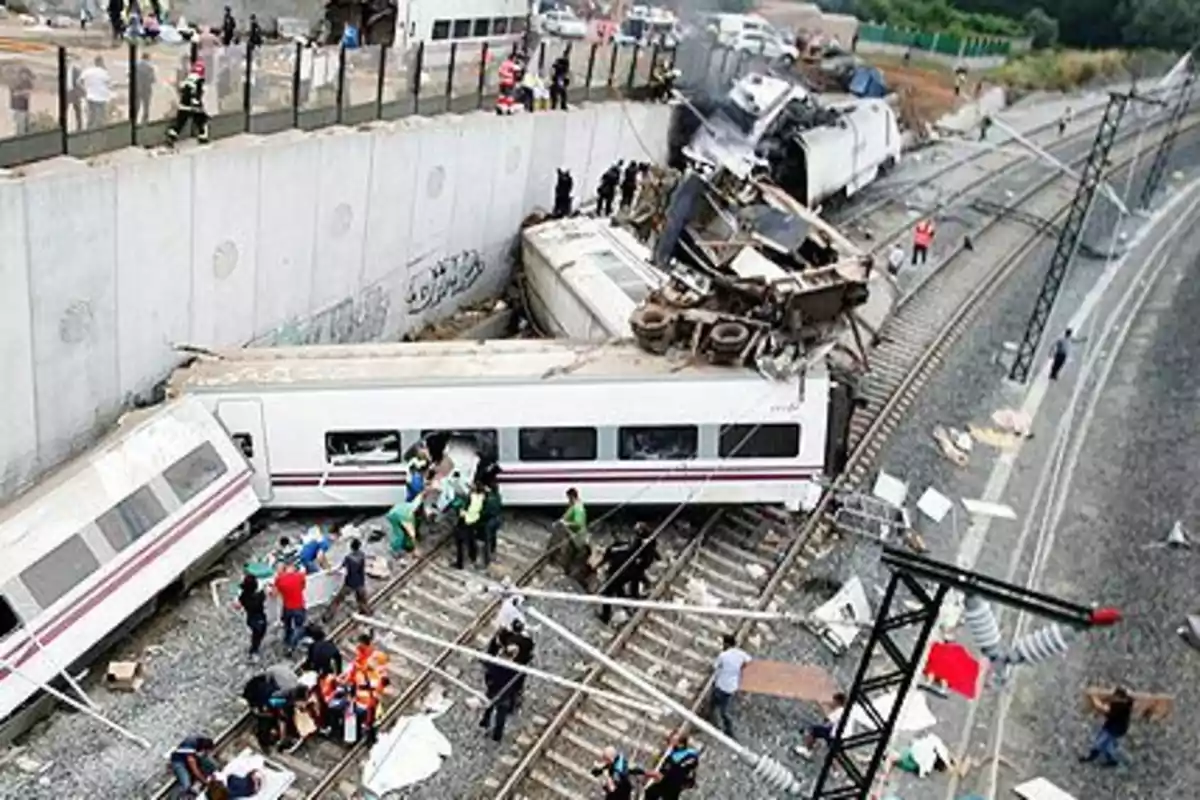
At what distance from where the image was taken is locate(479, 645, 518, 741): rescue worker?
47.8 feet

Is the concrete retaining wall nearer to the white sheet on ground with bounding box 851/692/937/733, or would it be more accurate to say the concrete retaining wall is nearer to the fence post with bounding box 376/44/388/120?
the fence post with bounding box 376/44/388/120

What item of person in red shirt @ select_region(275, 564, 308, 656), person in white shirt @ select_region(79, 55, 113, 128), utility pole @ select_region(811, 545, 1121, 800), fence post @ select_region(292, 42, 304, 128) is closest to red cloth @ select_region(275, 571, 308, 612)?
person in red shirt @ select_region(275, 564, 308, 656)

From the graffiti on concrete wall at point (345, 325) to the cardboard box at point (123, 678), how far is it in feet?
24.7

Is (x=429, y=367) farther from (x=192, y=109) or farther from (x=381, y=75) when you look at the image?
(x=381, y=75)

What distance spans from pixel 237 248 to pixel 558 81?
11499 millimetres

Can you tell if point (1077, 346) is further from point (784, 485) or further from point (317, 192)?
point (317, 192)

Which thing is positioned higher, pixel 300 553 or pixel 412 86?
pixel 412 86

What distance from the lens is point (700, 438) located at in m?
19.1

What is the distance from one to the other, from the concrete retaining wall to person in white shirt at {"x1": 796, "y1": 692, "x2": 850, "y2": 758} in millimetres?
10348

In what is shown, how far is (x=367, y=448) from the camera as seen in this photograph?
60.9ft

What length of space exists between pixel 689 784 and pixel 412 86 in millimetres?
15121

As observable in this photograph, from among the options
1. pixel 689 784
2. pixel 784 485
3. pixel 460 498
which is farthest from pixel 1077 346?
pixel 689 784

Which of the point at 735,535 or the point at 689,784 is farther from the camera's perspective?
the point at 735,535

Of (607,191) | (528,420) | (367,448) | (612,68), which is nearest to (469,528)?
(528,420)
